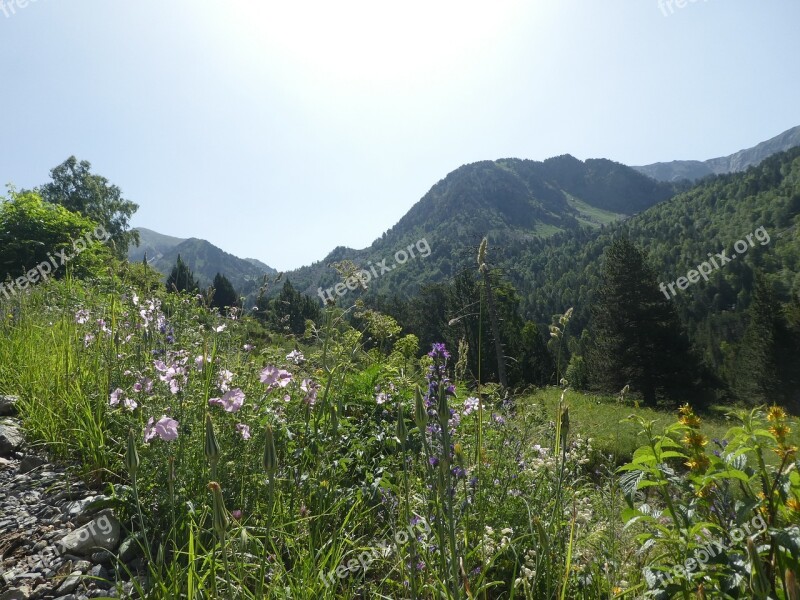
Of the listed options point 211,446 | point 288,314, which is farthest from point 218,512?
point 288,314

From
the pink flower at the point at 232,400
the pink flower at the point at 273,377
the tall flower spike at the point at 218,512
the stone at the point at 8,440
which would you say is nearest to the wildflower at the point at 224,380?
the pink flower at the point at 273,377

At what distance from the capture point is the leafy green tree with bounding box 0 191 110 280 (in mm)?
12625

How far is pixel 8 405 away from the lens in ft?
12.1

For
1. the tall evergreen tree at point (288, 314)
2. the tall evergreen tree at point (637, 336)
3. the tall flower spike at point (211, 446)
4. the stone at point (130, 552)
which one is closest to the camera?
the tall flower spike at point (211, 446)

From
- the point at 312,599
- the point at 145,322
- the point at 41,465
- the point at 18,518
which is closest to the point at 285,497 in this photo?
the point at 312,599

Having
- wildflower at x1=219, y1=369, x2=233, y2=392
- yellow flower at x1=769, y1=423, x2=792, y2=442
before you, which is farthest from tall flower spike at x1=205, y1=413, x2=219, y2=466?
yellow flower at x1=769, y1=423, x2=792, y2=442

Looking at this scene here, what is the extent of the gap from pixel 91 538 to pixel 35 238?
616 inches

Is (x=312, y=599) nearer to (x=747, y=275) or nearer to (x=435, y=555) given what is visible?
(x=435, y=555)

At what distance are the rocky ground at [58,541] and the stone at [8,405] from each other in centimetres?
88

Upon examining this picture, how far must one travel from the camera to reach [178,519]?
91.9 inches

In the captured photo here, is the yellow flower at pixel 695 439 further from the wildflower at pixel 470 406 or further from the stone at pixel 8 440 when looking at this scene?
the stone at pixel 8 440

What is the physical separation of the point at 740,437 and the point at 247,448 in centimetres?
236

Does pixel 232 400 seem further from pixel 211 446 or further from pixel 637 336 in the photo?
pixel 637 336

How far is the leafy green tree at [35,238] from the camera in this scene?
12.6m
